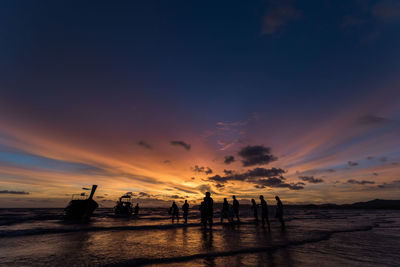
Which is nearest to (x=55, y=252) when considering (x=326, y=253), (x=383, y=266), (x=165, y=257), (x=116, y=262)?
(x=116, y=262)

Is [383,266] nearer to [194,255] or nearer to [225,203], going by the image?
[194,255]

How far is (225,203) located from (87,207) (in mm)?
26395

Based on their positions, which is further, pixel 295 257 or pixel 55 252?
pixel 55 252

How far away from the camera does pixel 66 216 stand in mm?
33688

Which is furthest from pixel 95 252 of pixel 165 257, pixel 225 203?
pixel 225 203

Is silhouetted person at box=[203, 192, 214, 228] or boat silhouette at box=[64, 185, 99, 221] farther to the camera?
boat silhouette at box=[64, 185, 99, 221]

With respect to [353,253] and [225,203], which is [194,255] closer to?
[353,253]

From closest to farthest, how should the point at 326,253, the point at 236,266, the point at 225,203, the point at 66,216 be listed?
1. the point at 236,266
2. the point at 326,253
3. the point at 225,203
4. the point at 66,216

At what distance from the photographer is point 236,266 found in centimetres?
628

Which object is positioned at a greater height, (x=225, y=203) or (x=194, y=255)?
(x=225, y=203)

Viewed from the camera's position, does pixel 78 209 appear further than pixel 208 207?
Yes

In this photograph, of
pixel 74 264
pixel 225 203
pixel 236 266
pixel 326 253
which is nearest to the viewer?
pixel 236 266

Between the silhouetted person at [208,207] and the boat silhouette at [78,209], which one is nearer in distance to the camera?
the silhouetted person at [208,207]

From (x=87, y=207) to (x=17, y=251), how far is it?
28.1m
